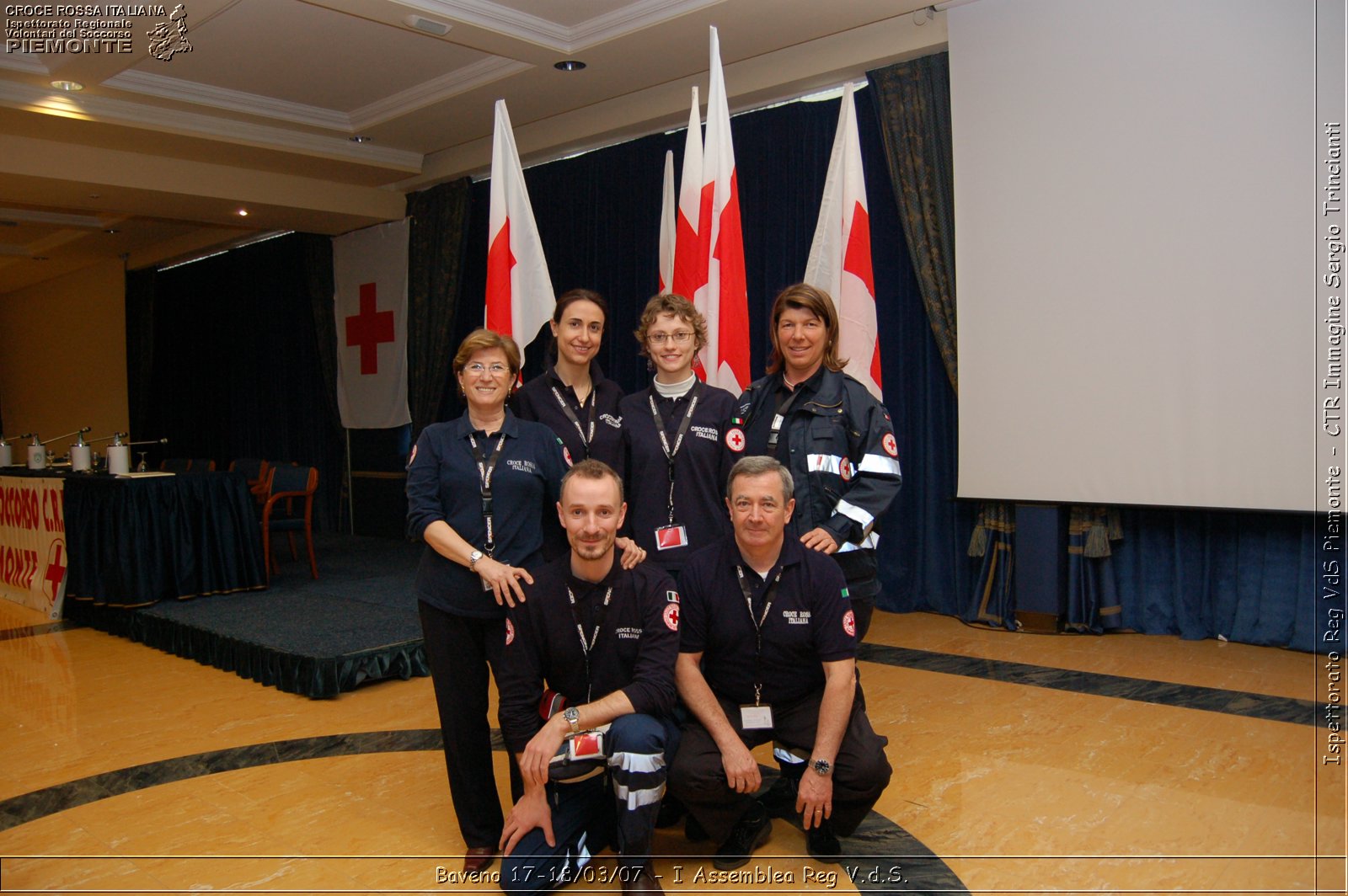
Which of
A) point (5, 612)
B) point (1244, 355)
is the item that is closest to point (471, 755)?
point (1244, 355)

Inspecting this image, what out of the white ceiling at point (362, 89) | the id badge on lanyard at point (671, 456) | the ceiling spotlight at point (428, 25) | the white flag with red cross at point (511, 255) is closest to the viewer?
the id badge on lanyard at point (671, 456)

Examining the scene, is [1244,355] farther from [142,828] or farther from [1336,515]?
[142,828]

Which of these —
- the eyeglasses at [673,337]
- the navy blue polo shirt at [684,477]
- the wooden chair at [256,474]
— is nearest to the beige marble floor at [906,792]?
the navy blue polo shirt at [684,477]

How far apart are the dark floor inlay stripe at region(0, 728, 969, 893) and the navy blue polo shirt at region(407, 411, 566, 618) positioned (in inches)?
43.7

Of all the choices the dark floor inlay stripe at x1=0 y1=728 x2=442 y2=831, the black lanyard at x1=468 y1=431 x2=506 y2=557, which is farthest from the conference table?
the black lanyard at x1=468 y1=431 x2=506 y2=557

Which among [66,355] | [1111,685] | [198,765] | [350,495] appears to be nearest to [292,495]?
[350,495]

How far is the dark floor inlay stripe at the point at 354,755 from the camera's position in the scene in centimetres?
240

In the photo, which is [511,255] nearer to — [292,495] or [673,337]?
[673,337]

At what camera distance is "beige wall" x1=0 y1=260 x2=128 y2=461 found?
12.4m

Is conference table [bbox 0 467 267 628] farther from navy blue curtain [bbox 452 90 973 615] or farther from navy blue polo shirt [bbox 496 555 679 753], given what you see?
navy blue polo shirt [bbox 496 555 679 753]

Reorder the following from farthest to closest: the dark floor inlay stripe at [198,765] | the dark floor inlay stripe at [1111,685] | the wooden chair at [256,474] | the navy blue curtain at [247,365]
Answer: the navy blue curtain at [247,365]
the wooden chair at [256,474]
the dark floor inlay stripe at [1111,685]
the dark floor inlay stripe at [198,765]

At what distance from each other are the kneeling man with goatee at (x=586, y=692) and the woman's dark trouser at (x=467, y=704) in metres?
0.17

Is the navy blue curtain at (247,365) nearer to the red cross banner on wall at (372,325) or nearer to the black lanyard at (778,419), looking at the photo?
the red cross banner on wall at (372,325)

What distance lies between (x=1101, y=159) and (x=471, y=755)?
3.84 m
